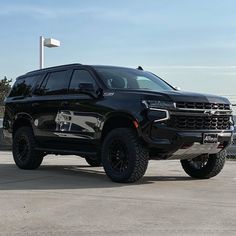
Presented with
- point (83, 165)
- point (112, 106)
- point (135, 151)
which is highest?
point (112, 106)

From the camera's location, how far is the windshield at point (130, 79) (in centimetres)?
971

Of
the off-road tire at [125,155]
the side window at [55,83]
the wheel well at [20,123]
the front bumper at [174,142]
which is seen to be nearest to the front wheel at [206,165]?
the front bumper at [174,142]

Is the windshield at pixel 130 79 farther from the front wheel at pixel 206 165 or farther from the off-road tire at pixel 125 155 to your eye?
the front wheel at pixel 206 165

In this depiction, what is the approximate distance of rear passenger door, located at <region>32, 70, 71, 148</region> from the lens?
10359 millimetres

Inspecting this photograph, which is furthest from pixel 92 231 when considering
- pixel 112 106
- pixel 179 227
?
pixel 112 106

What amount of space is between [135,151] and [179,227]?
2883 mm

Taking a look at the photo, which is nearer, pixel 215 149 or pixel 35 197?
pixel 35 197

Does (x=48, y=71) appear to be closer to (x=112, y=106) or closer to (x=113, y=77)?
(x=113, y=77)

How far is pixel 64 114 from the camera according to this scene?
10.1 m

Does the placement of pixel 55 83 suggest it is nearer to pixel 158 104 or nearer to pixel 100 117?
pixel 100 117

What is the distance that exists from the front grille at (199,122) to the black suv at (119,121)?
16 mm

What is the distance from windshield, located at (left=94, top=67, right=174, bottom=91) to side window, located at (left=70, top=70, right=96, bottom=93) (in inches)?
8.4

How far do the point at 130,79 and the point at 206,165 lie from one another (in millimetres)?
2157

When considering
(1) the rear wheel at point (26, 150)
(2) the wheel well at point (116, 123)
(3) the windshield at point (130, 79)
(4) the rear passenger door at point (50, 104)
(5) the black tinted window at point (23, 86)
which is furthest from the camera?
(5) the black tinted window at point (23, 86)
